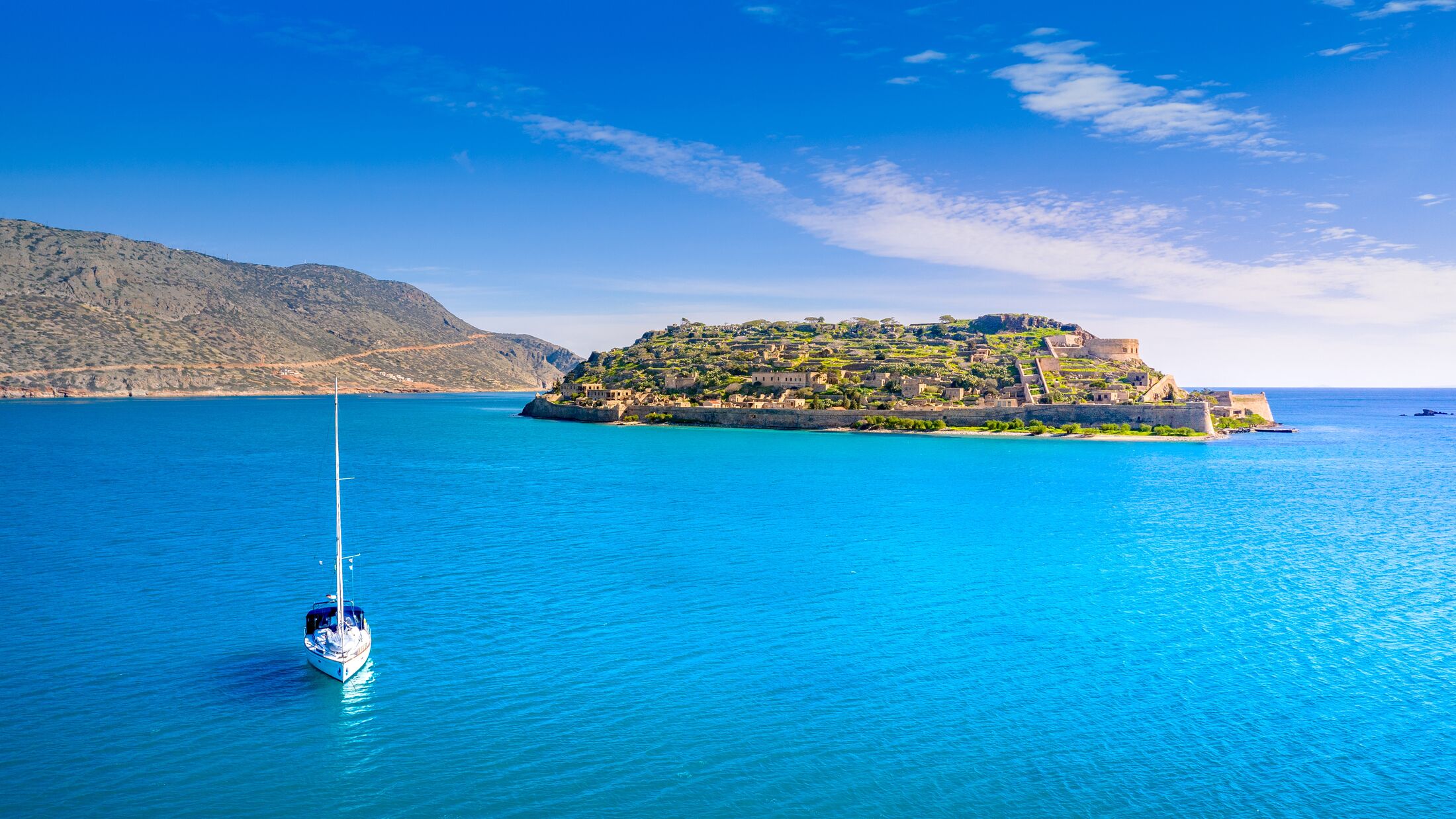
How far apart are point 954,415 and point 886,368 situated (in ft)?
74.1

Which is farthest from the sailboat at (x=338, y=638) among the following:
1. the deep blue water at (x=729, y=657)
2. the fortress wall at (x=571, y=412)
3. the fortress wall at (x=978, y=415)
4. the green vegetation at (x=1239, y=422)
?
the green vegetation at (x=1239, y=422)

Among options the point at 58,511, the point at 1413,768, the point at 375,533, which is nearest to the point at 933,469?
the point at 375,533

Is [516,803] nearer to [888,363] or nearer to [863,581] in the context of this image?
[863,581]

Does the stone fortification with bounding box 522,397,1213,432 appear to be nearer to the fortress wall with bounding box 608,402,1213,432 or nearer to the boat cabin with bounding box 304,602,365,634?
the fortress wall with bounding box 608,402,1213,432

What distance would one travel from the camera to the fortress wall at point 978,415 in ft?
324

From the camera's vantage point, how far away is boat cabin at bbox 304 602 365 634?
64.6 ft

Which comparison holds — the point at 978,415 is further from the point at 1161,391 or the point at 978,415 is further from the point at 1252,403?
the point at 1252,403

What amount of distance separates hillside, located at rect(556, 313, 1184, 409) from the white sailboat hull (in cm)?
9603

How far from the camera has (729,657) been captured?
2066 cm

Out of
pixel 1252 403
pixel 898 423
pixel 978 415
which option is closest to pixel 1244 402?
pixel 1252 403

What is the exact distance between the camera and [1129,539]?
120 ft

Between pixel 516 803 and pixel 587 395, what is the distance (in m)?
122

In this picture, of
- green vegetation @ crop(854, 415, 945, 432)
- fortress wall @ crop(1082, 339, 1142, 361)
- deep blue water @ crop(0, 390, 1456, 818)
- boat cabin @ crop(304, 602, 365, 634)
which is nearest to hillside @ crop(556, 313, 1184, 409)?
fortress wall @ crop(1082, 339, 1142, 361)

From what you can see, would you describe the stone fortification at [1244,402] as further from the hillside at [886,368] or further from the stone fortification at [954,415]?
the stone fortification at [954,415]
